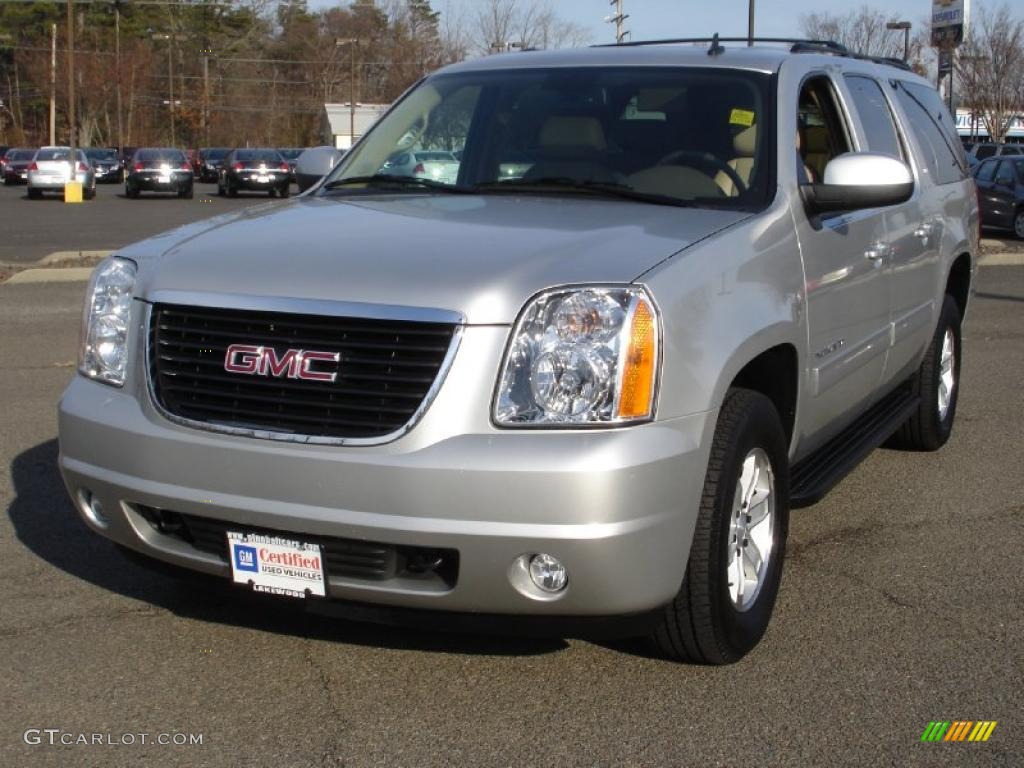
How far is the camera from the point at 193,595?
181 inches

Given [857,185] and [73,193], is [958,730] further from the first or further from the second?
[73,193]

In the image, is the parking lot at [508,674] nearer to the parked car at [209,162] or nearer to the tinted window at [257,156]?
the tinted window at [257,156]

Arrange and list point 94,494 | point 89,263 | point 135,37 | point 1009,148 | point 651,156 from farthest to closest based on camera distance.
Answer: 1. point 135,37
2. point 1009,148
3. point 89,263
4. point 651,156
5. point 94,494

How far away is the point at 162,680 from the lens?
12.9 ft

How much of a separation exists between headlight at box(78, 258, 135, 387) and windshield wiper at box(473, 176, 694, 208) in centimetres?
135

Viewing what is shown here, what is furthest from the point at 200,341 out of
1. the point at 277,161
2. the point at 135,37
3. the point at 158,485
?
the point at 135,37

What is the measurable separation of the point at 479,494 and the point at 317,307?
26.7 inches

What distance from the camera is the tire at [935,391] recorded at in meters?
6.69

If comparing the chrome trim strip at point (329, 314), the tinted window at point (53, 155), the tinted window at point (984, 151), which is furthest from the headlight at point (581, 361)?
the tinted window at point (53, 155)

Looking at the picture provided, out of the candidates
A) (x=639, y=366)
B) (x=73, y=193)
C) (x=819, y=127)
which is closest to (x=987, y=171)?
(x=819, y=127)

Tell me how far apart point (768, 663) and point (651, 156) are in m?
1.85

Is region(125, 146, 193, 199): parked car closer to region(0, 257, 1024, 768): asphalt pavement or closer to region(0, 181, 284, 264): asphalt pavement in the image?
region(0, 181, 284, 264): asphalt pavement

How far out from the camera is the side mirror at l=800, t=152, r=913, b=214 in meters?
4.52

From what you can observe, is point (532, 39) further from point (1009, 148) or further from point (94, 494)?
point (94, 494)
